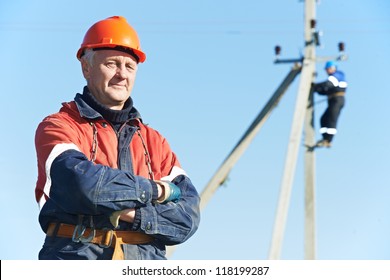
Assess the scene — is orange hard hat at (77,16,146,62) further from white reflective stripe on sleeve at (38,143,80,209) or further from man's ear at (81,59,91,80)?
white reflective stripe on sleeve at (38,143,80,209)

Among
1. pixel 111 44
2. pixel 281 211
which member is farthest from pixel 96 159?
pixel 281 211

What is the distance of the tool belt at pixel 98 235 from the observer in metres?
3.37

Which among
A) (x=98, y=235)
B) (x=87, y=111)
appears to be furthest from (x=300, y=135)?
(x=98, y=235)

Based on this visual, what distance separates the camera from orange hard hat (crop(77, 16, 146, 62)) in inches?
142

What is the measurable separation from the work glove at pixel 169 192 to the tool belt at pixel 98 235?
15cm

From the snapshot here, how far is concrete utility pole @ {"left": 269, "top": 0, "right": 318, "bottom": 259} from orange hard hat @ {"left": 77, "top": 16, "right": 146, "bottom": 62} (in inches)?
287

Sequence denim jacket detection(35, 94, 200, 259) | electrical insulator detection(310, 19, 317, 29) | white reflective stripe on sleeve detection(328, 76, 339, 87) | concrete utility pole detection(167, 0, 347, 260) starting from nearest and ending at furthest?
denim jacket detection(35, 94, 200, 259)
concrete utility pole detection(167, 0, 347, 260)
white reflective stripe on sleeve detection(328, 76, 339, 87)
electrical insulator detection(310, 19, 317, 29)

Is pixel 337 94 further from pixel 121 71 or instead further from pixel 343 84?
pixel 121 71

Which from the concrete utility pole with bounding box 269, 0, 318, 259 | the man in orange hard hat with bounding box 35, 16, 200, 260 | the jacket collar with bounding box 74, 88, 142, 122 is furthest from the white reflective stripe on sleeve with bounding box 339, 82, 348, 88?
the jacket collar with bounding box 74, 88, 142, 122

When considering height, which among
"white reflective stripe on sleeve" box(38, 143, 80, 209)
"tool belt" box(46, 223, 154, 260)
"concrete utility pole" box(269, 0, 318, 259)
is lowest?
"concrete utility pole" box(269, 0, 318, 259)

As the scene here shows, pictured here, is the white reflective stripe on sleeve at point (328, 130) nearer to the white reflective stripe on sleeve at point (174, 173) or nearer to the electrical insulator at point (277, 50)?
the electrical insulator at point (277, 50)
